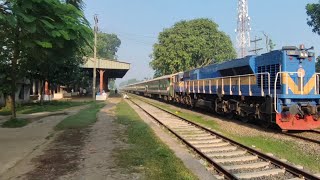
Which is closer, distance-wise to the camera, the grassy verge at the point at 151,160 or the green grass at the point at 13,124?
the grassy verge at the point at 151,160

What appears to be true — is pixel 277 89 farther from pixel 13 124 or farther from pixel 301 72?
pixel 13 124

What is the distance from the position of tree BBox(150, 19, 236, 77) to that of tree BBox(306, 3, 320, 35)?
27630 millimetres

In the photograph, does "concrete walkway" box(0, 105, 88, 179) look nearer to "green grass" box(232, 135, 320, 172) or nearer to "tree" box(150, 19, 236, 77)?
"green grass" box(232, 135, 320, 172)

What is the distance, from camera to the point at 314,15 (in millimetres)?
43531

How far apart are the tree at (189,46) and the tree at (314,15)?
2763cm

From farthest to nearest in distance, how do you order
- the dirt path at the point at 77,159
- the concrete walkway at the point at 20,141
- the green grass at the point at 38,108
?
the green grass at the point at 38,108 → the concrete walkway at the point at 20,141 → the dirt path at the point at 77,159

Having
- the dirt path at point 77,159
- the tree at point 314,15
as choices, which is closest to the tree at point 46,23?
the dirt path at point 77,159

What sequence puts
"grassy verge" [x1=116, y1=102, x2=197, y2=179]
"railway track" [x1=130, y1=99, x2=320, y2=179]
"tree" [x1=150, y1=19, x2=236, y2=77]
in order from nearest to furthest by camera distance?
"railway track" [x1=130, y1=99, x2=320, y2=179] → "grassy verge" [x1=116, y1=102, x2=197, y2=179] → "tree" [x1=150, y1=19, x2=236, y2=77]

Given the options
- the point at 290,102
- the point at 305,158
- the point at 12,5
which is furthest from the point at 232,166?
the point at 290,102

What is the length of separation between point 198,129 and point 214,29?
195ft

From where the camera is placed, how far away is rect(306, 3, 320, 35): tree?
42781 millimetres

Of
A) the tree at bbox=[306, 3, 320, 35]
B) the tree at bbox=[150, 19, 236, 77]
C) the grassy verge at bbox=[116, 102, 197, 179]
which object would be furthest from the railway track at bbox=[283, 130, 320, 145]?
the tree at bbox=[150, 19, 236, 77]

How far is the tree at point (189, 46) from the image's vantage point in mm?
70500

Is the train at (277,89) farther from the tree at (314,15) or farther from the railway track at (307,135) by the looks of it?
the tree at (314,15)
